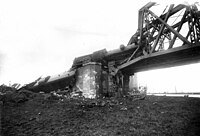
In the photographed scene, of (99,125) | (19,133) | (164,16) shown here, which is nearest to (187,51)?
(164,16)

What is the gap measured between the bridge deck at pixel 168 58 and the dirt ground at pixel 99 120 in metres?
3.16

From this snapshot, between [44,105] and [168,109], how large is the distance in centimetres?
541

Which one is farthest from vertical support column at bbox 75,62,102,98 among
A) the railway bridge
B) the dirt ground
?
the dirt ground

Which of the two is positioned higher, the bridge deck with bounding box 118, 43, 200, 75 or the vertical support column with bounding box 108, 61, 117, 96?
the bridge deck with bounding box 118, 43, 200, 75

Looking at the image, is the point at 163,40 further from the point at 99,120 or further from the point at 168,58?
the point at 99,120

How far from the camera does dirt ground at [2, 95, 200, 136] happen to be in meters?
4.38

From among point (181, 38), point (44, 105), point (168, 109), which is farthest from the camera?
point (181, 38)

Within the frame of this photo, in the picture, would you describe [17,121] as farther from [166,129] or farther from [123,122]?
[166,129]

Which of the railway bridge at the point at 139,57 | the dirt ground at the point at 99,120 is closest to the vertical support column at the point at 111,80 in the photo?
the railway bridge at the point at 139,57

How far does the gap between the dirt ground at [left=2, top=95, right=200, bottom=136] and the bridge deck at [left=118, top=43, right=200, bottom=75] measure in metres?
3.16

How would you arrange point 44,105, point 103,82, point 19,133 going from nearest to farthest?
point 19,133
point 44,105
point 103,82

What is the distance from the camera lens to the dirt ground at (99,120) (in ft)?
14.4

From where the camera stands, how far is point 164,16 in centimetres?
943

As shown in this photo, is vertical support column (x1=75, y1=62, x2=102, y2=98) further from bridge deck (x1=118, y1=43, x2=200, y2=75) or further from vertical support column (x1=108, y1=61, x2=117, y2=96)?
bridge deck (x1=118, y1=43, x2=200, y2=75)
